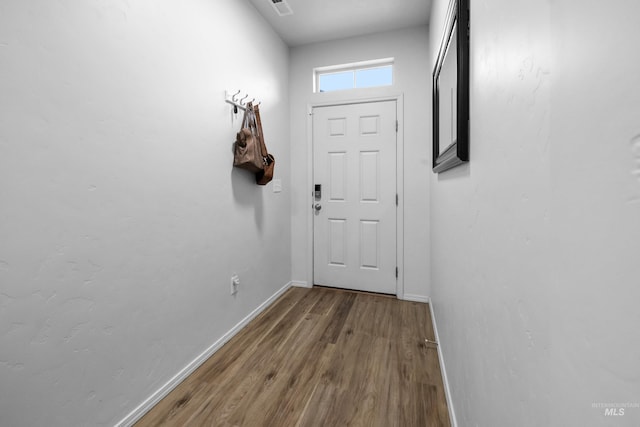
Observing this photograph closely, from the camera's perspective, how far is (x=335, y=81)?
304 cm

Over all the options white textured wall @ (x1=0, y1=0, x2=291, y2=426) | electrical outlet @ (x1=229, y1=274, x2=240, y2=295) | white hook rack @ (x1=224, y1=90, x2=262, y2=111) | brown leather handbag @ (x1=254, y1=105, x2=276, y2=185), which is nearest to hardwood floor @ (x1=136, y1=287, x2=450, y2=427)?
white textured wall @ (x1=0, y1=0, x2=291, y2=426)

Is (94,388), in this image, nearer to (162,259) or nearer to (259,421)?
(162,259)

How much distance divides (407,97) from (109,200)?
8.32 feet

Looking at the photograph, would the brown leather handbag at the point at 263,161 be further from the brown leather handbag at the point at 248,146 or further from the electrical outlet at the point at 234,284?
the electrical outlet at the point at 234,284

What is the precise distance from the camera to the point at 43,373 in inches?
41.1

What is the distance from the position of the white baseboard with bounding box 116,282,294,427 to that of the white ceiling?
99.7 inches

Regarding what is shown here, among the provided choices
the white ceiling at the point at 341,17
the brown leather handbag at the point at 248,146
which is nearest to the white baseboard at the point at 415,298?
the brown leather handbag at the point at 248,146

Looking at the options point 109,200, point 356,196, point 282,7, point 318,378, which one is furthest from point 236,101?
point 318,378

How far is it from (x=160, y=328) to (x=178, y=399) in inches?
14.8

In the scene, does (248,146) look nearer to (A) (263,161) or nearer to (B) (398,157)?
(A) (263,161)

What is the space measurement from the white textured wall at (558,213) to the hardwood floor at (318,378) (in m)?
0.73

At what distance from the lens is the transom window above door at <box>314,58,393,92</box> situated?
9.53ft

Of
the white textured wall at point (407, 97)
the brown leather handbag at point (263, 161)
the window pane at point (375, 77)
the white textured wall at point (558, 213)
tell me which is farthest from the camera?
the window pane at point (375, 77)

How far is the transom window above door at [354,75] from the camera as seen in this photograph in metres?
2.90
